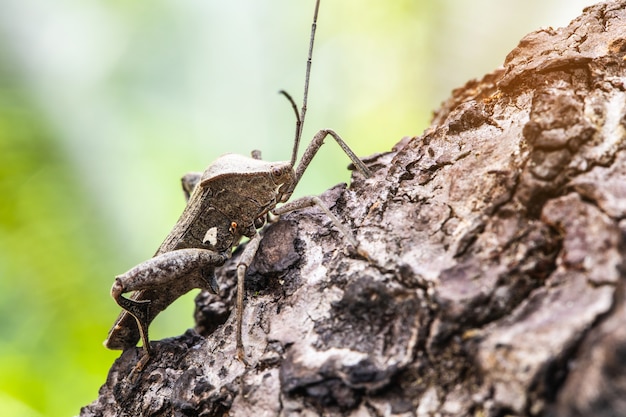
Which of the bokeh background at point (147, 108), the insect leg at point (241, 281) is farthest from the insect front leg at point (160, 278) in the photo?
the bokeh background at point (147, 108)

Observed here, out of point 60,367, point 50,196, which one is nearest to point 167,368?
point 60,367

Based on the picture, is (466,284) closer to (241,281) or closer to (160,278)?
(241,281)

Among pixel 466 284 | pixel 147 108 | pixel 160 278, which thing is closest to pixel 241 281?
pixel 160 278

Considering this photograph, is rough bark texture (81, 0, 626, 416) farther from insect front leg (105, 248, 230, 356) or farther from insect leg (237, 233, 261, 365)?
insect front leg (105, 248, 230, 356)

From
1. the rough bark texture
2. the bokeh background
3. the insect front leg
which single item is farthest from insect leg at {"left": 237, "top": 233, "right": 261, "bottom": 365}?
the bokeh background

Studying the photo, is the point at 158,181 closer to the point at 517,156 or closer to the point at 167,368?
the point at 167,368

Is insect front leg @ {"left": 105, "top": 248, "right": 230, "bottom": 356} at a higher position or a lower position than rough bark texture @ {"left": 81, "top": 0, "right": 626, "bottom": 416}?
higher
